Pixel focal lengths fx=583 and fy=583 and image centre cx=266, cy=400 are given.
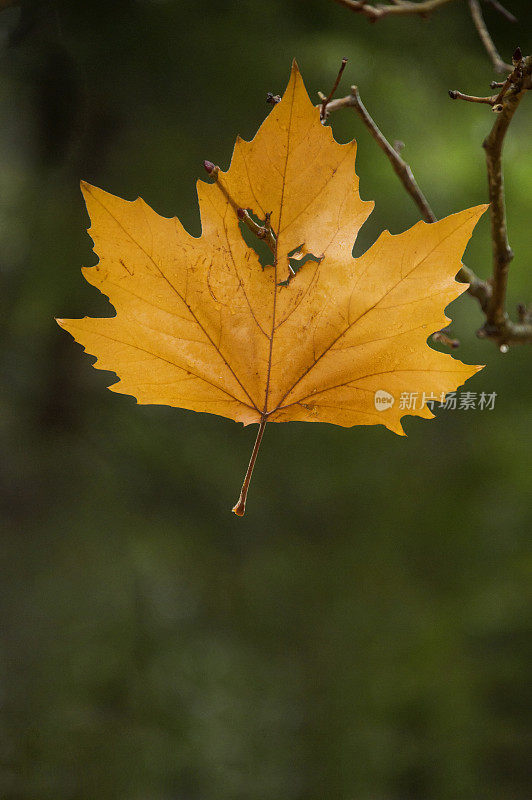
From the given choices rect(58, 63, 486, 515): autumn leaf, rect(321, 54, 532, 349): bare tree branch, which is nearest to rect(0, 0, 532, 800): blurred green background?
rect(321, 54, 532, 349): bare tree branch

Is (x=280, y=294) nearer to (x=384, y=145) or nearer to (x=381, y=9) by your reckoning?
(x=384, y=145)

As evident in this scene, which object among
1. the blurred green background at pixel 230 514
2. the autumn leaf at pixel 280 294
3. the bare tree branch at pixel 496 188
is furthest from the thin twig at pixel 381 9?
the blurred green background at pixel 230 514

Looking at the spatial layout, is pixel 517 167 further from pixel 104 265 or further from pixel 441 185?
pixel 104 265

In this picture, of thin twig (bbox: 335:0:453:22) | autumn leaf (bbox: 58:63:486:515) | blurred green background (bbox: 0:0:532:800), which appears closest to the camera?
autumn leaf (bbox: 58:63:486:515)

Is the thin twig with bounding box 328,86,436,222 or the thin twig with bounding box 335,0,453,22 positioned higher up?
the thin twig with bounding box 335,0,453,22

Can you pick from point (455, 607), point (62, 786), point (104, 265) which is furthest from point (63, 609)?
point (104, 265)

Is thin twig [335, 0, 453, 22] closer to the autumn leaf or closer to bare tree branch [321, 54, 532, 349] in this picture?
bare tree branch [321, 54, 532, 349]

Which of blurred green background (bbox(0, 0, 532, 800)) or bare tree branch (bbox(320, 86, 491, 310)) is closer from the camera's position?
bare tree branch (bbox(320, 86, 491, 310))
